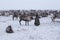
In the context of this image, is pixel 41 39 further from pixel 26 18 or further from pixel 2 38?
pixel 26 18

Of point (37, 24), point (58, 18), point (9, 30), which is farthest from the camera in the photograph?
point (58, 18)

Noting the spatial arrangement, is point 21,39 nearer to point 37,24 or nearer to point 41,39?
point 41,39

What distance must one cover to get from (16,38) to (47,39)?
2.19 meters

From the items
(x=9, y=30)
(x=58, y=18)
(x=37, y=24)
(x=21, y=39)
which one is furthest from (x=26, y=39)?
(x=58, y=18)

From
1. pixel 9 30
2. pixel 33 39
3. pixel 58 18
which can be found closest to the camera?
pixel 33 39

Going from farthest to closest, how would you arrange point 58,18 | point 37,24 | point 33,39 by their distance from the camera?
point 58,18
point 37,24
point 33,39

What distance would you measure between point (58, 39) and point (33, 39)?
170 cm

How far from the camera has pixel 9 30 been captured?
1352 centimetres

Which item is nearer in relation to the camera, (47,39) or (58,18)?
(47,39)

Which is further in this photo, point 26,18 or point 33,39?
point 26,18

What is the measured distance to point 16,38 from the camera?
36.8 feet

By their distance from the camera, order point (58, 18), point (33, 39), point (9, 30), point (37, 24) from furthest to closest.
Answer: point (58, 18), point (37, 24), point (9, 30), point (33, 39)

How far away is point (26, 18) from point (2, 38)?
23.9ft

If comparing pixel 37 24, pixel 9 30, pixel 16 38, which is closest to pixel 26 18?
pixel 37 24
